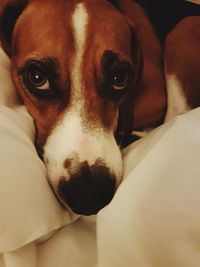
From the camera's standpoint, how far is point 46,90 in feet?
4.22

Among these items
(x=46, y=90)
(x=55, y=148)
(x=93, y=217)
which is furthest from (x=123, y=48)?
(x=93, y=217)

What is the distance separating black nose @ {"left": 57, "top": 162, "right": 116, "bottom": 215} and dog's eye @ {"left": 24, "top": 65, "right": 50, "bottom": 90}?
283 millimetres

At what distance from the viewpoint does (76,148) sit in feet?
3.79

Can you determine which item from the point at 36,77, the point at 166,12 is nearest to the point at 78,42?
the point at 36,77

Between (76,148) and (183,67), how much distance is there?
0.72 metres

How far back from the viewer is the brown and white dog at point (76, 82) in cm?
113

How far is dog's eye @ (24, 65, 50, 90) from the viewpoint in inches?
50.1

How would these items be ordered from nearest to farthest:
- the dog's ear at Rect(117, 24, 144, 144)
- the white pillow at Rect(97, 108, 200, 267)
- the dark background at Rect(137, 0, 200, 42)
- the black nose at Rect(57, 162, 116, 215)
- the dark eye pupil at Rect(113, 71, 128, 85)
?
1. the white pillow at Rect(97, 108, 200, 267)
2. the black nose at Rect(57, 162, 116, 215)
3. the dark eye pupil at Rect(113, 71, 128, 85)
4. the dog's ear at Rect(117, 24, 144, 144)
5. the dark background at Rect(137, 0, 200, 42)

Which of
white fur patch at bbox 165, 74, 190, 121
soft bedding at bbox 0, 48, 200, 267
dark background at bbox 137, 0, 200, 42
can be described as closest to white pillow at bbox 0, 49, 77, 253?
soft bedding at bbox 0, 48, 200, 267

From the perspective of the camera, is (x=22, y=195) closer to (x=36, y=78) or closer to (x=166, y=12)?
(x=36, y=78)

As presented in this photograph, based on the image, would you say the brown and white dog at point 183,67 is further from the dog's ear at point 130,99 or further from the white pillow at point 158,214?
the white pillow at point 158,214

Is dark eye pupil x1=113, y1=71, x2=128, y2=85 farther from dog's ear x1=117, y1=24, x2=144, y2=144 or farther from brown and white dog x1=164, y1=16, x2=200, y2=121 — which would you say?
brown and white dog x1=164, y1=16, x2=200, y2=121

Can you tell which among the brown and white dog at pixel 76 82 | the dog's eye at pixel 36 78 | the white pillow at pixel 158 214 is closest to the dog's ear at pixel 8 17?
the brown and white dog at pixel 76 82

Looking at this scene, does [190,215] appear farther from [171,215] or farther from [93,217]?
[93,217]
